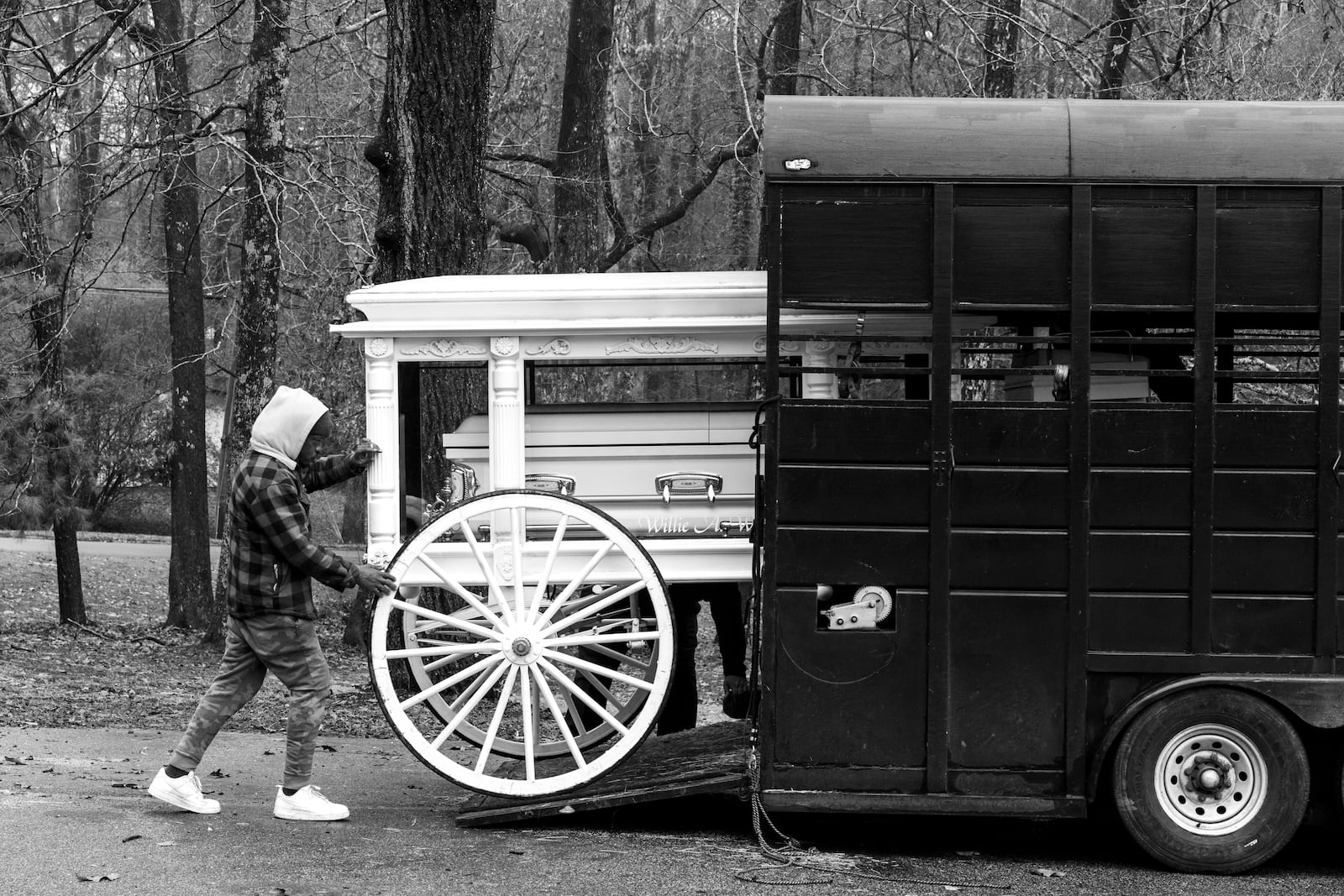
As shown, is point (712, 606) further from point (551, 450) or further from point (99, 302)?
point (99, 302)

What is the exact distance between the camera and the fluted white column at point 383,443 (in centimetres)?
585

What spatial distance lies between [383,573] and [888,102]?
2.78m

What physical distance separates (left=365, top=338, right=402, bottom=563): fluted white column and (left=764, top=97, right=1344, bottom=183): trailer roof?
1.86 metres

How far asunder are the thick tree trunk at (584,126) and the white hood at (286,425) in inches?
402

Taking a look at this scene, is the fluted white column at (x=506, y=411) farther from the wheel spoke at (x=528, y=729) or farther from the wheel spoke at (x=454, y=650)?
the wheel spoke at (x=528, y=729)

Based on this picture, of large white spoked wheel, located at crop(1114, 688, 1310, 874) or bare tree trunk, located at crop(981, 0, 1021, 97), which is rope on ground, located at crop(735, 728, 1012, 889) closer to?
large white spoked wheel, located at crop(1114, 688, 1310, 874)

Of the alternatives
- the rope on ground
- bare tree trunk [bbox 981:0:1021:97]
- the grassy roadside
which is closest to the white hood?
the rope on ground

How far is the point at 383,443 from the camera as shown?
19.1ft

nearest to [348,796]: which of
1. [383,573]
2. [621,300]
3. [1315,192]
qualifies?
[383,573]

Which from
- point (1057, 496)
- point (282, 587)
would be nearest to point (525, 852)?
point (282, 587)

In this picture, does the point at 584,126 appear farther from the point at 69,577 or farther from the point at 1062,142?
the point at 1062,142

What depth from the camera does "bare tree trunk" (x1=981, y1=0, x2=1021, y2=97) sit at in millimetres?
12039

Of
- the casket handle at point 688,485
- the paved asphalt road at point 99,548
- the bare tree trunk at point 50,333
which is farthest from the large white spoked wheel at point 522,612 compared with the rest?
the paved asphalt road at point 99,548

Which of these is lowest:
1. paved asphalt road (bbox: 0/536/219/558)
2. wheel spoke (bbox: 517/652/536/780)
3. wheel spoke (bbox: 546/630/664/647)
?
paved asphalt road (bbox: 0/536/219/558)
